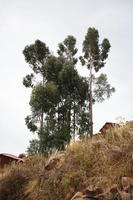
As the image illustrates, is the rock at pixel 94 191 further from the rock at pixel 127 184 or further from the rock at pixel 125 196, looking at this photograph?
the rock at pixel 125 196

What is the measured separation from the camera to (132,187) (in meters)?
4.70

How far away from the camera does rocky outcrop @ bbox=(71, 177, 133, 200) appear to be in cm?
457

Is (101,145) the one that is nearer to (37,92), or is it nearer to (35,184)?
(35,184)

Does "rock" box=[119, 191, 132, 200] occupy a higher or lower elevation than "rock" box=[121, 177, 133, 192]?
lower

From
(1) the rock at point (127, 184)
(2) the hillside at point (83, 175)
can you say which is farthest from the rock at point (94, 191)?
(1) the rock at point (127, 184)

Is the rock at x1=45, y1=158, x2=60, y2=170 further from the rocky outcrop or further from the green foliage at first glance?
the green foliage

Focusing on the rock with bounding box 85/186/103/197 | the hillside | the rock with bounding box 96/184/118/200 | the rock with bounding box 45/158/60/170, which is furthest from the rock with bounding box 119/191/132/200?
the rock with bounding box 45/158/60/170

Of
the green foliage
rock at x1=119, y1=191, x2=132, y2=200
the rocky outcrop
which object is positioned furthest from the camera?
the green foliage

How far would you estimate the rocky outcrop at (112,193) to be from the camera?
4.57 metres

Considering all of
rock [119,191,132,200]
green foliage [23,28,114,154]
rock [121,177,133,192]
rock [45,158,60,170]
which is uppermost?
green foliage [23,28,114,154]

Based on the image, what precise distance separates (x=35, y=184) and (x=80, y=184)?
1.52 metres

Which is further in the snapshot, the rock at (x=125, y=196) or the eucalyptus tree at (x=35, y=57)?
the eucalyptus tree at (x=35, y=57)

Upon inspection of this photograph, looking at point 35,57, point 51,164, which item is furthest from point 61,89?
point 51,164

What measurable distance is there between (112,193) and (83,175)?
1486 millimetres
